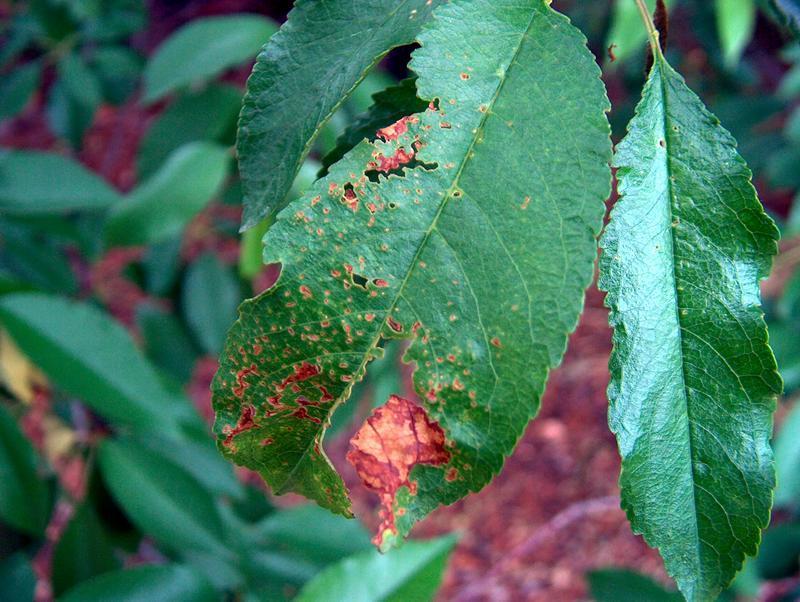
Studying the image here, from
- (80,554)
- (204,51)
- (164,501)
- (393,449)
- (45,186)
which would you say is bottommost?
(80,554)

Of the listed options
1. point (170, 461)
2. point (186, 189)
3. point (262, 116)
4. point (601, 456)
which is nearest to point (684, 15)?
point (601, 456)

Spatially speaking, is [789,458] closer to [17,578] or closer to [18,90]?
[17,578]

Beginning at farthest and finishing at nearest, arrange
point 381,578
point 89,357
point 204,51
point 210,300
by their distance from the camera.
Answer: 1. point 210,300
2. point 204,51
3. point 89,357
4. point 381,578

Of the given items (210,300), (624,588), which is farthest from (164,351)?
(624,588)

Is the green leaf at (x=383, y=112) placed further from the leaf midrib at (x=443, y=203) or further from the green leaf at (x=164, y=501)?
the green leaf at (x=164, y=501)

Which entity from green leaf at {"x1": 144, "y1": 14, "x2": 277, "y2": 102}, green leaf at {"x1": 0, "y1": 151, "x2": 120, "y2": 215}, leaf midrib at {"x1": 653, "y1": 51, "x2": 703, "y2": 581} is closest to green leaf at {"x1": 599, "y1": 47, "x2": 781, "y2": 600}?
leaf midrib at {"x1": 653, "y1": 51, "x2": 703, "y2": 581}

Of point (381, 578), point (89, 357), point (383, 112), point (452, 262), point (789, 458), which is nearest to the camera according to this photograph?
point (452, 262)
